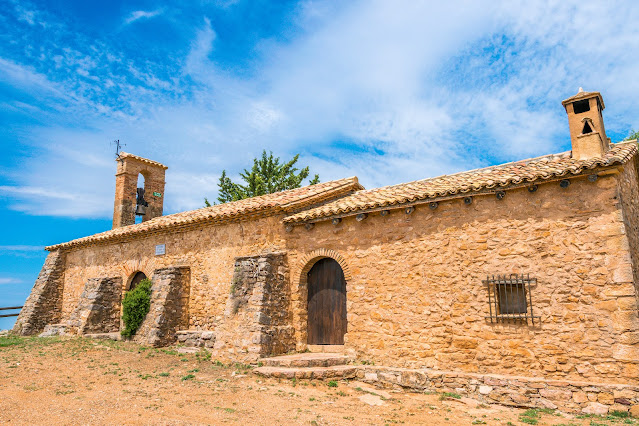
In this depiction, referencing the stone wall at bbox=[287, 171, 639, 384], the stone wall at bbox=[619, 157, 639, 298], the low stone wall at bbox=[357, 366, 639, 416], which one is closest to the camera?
the low stone wall at bbox=[357, 366, 639, 416]

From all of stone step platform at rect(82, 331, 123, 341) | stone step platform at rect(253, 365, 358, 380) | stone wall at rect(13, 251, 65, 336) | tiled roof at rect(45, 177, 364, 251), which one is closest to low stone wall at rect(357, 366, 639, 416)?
stone step platform at rect(253, 365, 358, 380)

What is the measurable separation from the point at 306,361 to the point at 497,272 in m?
4.12

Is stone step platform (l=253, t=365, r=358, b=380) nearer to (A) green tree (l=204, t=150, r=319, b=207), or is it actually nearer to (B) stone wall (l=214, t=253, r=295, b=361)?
(B) stone wall (l=214, t=253, r=295, b=361)

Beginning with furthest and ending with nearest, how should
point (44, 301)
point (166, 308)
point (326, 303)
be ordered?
1. point (44, 301)
2. point (166, 308)
3. point (326, 303)

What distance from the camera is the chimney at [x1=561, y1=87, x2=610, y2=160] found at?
8289mm

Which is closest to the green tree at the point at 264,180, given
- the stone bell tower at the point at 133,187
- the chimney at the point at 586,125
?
the stone bell tower at the point at 133,187

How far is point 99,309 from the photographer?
14.2 meters

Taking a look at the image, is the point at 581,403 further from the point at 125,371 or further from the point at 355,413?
the point at 125,371

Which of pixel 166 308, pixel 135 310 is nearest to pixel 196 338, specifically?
pixel 166 308

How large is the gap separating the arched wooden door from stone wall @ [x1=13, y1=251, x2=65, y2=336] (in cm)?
1242

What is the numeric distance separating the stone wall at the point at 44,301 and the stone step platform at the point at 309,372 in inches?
496

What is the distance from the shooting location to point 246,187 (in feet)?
85.0

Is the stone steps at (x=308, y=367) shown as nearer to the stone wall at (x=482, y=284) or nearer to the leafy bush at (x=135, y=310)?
the stone wall at (x=482, y=284)

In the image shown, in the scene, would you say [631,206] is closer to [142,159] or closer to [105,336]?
[105,336]
